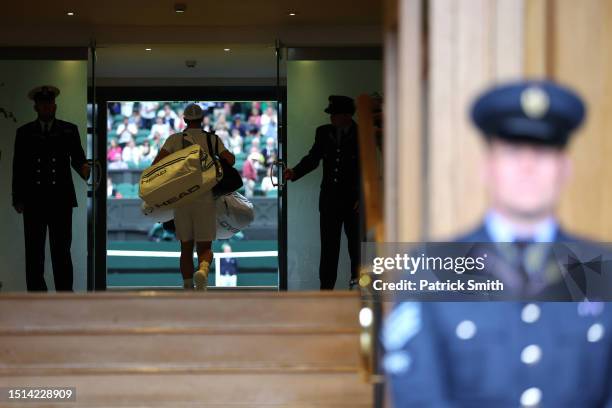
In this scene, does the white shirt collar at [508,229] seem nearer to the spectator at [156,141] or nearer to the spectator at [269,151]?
the spectator at [269,151]

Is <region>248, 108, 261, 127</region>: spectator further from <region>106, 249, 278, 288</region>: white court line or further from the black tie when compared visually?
the black tie

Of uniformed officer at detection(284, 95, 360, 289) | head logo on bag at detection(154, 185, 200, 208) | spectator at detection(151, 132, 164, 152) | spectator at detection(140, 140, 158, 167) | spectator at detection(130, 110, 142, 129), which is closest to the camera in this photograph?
head logo on bag at detection(154, 185, 200, 208)

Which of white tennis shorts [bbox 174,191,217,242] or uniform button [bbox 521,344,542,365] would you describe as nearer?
uniform button [bbox 521,344,542,365]

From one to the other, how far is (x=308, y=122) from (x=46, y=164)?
2.29 metres

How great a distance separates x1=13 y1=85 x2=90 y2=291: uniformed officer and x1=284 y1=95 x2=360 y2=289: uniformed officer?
159 centimetres

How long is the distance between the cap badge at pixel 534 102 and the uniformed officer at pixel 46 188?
5824 mm

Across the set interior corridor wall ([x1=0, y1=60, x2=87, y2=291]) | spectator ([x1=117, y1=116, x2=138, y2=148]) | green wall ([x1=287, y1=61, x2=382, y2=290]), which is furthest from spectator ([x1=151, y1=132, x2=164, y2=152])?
green wall ([x1=287, y1=61, x2=382, y2=290])

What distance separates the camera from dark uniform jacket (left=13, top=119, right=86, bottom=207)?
8.05 metres

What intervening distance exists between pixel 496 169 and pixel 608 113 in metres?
0.69

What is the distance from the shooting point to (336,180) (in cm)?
825

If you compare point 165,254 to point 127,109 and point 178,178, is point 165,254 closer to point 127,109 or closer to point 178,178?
point 127,109

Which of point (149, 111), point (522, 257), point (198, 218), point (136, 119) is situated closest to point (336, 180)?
point (198, 218)

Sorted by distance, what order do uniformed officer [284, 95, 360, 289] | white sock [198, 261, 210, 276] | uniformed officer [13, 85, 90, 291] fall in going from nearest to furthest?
white sock [198, 261, 210, 276] → uniformed officer [13, 85, 90, 291] → uniformed officer [284, 95, 360, 289]

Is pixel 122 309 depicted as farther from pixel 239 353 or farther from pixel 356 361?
pixel 356 361
